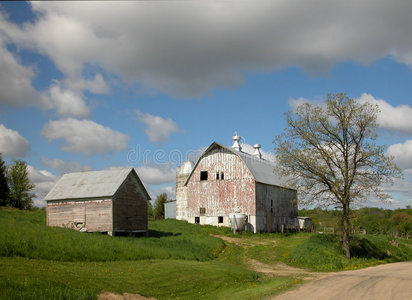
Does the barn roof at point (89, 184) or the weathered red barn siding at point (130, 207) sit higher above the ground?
the barn roof at point (89, 184)

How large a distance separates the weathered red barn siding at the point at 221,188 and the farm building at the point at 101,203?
431 inches

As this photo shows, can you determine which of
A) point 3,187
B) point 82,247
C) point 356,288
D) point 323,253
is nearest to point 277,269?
point 323,253

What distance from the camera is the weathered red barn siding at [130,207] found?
103 feet

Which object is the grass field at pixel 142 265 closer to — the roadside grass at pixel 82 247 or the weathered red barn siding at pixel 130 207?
the roadside grass at pixel 82 247

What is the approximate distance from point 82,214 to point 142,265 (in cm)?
1309

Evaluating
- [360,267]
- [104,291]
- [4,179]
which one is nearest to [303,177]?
[360,267]

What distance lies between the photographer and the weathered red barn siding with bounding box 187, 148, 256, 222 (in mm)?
42569

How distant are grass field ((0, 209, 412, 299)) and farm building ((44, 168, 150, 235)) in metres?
4.24

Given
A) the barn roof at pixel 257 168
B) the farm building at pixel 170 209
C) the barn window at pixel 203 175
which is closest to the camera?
the barn roof at pixel 257 168

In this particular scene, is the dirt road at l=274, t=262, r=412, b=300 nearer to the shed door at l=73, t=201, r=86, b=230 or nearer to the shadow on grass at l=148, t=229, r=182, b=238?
the shadow on grass at l=148, t=229, r=182, b=238

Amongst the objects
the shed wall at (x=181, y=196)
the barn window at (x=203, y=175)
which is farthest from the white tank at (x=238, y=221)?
the shed wall at (x=181, y=196)

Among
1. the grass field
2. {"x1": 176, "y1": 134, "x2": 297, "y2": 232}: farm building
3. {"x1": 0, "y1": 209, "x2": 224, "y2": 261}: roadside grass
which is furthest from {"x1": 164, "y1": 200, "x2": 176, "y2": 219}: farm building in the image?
{"x1": 0, "y1": 209, "x2": 224, "y2": 261}: roadside grass

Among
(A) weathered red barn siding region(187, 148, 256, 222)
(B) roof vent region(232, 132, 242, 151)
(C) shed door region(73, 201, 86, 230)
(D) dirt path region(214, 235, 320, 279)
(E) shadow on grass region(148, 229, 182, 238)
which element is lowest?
(D) dirt path region(214, 235, 320, 279)

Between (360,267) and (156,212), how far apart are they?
58.2 meters
